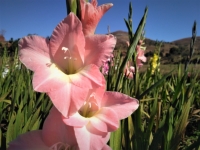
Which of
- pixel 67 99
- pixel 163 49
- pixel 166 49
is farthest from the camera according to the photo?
pixel 166 49

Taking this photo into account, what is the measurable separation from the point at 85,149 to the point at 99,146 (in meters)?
0.03

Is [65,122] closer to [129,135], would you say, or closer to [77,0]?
[77,0]

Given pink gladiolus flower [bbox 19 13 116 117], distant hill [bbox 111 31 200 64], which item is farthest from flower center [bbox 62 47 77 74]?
distant hill [bbox 111 31 200 64]

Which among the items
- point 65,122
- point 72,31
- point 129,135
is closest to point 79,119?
point 65,122

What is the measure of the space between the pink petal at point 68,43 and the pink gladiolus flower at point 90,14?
30 mm

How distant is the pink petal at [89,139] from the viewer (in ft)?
1.51

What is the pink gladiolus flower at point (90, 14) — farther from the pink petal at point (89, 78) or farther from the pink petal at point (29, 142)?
the pink petal at point (29, 142)

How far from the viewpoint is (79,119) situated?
0.46 metres

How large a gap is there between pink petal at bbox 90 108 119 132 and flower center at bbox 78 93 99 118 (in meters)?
0.02

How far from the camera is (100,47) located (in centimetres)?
47

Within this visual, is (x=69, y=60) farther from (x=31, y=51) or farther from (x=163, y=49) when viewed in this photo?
(x=163, y=49)

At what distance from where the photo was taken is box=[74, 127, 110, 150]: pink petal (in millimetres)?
459

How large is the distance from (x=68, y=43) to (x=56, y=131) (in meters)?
0.17

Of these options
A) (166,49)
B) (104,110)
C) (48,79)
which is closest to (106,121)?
(104,110)
